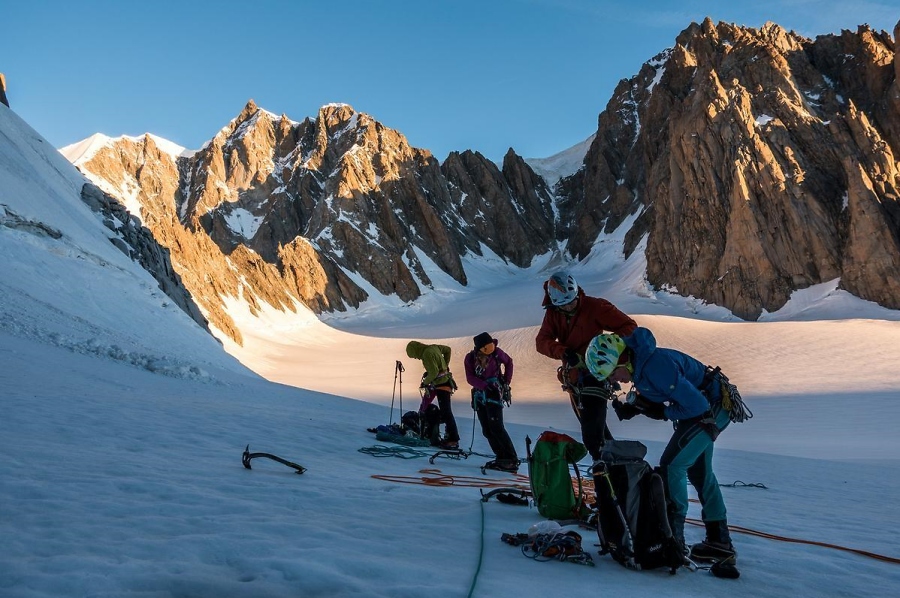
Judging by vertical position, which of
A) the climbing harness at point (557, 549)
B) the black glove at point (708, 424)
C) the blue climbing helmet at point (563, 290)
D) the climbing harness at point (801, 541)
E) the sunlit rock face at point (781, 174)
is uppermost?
the sunlit rock face at point (781, 174)

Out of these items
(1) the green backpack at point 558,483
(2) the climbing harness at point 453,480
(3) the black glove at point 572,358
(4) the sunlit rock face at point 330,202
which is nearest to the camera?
(1) the green backpack at point 558,483

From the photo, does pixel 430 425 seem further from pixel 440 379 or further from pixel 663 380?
pixel 663 380

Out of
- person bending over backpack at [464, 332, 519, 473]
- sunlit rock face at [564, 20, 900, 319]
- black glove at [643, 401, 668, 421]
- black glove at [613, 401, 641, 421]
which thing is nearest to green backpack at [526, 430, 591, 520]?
black glove at [613, 401, 641, 421]

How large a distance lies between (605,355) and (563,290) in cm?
174

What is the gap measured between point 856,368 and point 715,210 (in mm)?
35758

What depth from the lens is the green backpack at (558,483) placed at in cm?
480

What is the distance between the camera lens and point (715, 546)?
3861mm

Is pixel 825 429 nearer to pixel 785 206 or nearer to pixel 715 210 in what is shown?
pixel 785 206

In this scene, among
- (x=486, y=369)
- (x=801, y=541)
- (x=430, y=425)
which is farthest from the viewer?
(x=430, y=425)

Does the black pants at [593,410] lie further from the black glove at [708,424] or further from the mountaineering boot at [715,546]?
the mountaineering boot at [715,546]

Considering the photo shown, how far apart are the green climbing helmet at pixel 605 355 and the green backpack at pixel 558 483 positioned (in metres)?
1.03

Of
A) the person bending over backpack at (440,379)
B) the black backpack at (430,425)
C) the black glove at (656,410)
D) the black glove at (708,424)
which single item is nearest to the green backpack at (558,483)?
the black glove at (656,410)

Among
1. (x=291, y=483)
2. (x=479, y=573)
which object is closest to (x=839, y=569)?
(x=479, y=573)

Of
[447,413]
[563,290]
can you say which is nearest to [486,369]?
[447,413]
